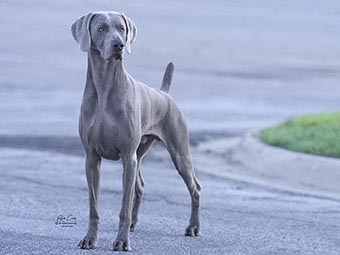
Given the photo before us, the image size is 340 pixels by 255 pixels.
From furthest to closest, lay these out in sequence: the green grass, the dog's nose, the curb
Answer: the green grass → the curb → the dog's nose

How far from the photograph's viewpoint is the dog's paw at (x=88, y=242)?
8.30 metres

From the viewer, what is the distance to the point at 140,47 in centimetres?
2858

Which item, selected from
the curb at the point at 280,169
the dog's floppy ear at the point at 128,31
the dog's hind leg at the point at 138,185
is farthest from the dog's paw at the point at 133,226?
the curb at the point at 280,169

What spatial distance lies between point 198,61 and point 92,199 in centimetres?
1750

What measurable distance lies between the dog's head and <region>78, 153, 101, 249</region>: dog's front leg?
2.44 feet

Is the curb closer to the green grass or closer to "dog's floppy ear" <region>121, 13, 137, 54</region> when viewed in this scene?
the green grass

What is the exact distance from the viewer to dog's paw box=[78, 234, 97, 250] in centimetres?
830

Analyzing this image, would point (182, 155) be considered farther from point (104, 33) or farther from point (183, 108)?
point (183, 108)

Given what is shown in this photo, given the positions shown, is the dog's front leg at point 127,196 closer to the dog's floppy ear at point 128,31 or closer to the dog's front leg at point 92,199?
the dog's front leg at point 92,199

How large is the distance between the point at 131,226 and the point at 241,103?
9.83 meters

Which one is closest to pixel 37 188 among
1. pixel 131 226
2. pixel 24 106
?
pixel 131 226
